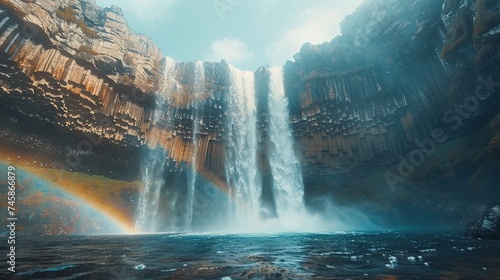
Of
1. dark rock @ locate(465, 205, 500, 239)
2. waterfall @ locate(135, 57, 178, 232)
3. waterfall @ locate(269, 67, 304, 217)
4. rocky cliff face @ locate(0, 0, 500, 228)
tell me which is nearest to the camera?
dark rock @ locate(465, 205, 500, 239)

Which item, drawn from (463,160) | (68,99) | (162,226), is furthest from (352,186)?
(68,99)

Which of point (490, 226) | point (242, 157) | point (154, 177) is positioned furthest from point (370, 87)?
point (154, 177)

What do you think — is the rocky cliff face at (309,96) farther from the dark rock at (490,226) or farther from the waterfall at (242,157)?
the dark rock at (490,226)

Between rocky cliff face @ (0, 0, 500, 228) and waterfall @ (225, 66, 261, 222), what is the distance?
46.7 inches

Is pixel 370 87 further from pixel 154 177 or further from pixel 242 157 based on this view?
pixel 154 177

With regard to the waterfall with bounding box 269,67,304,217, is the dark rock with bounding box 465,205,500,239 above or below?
below

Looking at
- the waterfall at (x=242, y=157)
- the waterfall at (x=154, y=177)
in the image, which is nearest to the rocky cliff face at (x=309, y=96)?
the waterfall at (x=154, y=177)

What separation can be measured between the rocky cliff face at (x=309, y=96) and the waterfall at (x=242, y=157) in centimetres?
119

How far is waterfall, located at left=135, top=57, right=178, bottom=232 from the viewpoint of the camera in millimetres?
33000

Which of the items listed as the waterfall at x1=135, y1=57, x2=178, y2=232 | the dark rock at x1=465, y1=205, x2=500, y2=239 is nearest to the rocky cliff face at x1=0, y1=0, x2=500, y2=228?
the waterfall at x1=135, y1=57, x2=178, y2=232

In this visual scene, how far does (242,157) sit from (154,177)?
39.0 feet

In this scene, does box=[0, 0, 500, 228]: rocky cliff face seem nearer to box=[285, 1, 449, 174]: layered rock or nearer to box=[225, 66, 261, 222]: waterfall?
box=[285, 1, 449, 174]: layered rock

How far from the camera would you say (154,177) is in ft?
113

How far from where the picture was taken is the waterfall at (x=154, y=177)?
33.0 metres
